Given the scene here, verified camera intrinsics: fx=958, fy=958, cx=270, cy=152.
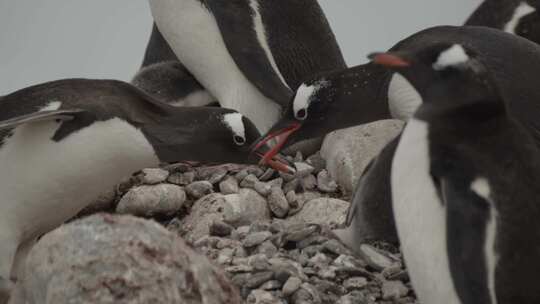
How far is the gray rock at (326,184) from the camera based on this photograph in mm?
3451

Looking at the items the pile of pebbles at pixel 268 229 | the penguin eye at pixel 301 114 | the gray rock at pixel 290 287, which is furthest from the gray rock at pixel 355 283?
the penguin eye at pixel 301 114

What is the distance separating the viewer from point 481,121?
1900 mm

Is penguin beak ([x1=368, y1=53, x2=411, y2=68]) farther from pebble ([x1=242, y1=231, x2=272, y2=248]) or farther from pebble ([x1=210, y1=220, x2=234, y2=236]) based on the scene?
pebble ([x1=210, y1=220, x2=234, y2=236])

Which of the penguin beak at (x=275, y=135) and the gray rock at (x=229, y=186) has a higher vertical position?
the penguin beak at (x=275, y=135)

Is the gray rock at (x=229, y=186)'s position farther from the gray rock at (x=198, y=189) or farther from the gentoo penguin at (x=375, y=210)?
the gentoo penguin at (x=375, y=210)

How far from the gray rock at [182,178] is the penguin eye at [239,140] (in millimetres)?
514

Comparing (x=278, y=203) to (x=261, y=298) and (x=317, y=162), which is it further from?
(x=261, y=298)

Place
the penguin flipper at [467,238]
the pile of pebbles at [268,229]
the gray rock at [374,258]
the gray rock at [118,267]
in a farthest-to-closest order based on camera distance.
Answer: the gray rock at [374,258] → the pile of pebbles at [268,229] → the penguin flipper at [467,238] → the gray rock at [118,267]

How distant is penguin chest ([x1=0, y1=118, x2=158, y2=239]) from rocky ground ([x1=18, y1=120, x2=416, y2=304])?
330 mm

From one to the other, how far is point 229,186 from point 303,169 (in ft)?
1.03

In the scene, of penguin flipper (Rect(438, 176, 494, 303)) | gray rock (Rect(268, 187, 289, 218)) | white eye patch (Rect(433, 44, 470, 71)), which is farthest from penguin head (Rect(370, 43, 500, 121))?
gray rock (Rect(268, 187, 289, 218))

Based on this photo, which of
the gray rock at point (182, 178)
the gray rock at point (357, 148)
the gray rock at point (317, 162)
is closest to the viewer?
the gray rock at point (357, 148)

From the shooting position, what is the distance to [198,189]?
3.39m

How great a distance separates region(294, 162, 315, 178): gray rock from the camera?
137 inches
